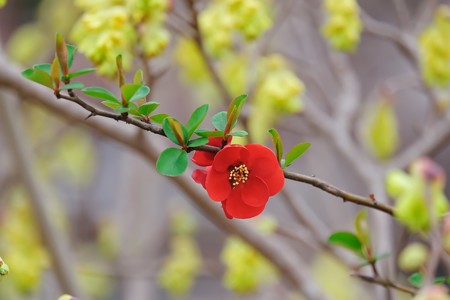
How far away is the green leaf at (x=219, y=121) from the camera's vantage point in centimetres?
54

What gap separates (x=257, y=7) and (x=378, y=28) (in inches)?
18.9

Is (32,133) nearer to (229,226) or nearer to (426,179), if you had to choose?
(229,226)

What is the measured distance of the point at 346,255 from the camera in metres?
1.27

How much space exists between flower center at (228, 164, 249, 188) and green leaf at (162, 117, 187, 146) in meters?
0.04

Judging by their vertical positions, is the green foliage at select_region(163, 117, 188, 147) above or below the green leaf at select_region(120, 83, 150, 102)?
below

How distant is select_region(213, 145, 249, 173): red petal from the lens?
53 centimetres

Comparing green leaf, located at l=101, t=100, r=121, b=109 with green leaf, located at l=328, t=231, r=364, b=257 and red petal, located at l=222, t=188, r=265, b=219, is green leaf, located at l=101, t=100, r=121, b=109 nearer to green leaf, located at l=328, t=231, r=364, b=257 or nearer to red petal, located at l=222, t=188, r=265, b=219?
red petal, located at l=222, t=188, r=265, b=219

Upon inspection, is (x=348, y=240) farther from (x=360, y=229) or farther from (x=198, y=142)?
(x=198, y=142)

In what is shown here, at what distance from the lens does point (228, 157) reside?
1.74ft

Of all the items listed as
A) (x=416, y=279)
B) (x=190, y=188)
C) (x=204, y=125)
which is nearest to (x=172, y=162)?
(x=416, y=279)

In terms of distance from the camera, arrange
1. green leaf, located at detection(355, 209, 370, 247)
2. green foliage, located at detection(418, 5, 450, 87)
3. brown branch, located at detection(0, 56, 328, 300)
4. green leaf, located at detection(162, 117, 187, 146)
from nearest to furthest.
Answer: green leaf, located at detection(162, 117, 187, 146) < green leaf, located at detection(355, 209, 370, 247) < brown branch, located at detection(0, 56, 328, 300) < green foliage, located at detection(418, 5, 450, 87)

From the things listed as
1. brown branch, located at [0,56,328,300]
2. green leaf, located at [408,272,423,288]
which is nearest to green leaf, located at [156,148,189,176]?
green leaf, located at [408,272,423,288]

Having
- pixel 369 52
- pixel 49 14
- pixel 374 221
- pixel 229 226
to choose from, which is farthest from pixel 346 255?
pixel 369 52

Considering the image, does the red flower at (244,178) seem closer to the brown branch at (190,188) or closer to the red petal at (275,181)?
the red petal at (275,181)
